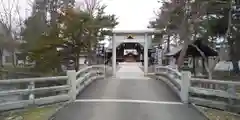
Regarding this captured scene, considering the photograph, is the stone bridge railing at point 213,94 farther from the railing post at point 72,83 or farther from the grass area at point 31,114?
the grass area at point 31,114

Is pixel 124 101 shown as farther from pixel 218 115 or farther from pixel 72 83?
pixel 218 115

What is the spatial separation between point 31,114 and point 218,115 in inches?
191

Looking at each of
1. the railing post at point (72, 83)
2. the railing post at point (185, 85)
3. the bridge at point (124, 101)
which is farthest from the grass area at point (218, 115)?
the railing post at point (72, 83)

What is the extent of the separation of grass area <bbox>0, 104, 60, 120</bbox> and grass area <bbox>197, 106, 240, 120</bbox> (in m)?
4.11

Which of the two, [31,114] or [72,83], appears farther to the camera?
[72,83]

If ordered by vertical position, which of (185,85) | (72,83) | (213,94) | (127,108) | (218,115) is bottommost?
(218,115)

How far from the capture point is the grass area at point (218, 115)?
26.9 feet

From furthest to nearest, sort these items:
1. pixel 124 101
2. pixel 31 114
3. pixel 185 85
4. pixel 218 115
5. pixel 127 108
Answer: pixel 185 85, pixel 124 101, pixel 127 108, pixel 218 115, pixel 31 114

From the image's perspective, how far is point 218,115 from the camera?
8.54m

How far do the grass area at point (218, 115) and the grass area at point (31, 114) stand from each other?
4.11 meters

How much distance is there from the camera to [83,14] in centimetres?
2059

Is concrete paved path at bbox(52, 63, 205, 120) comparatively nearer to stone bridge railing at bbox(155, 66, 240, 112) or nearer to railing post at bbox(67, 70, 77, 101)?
railing post at bbox(67, 70, 77, 101)

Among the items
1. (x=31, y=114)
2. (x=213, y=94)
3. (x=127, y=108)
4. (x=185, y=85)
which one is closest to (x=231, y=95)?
(x=213, y=94)

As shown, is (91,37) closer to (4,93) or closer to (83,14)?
(83,14)
